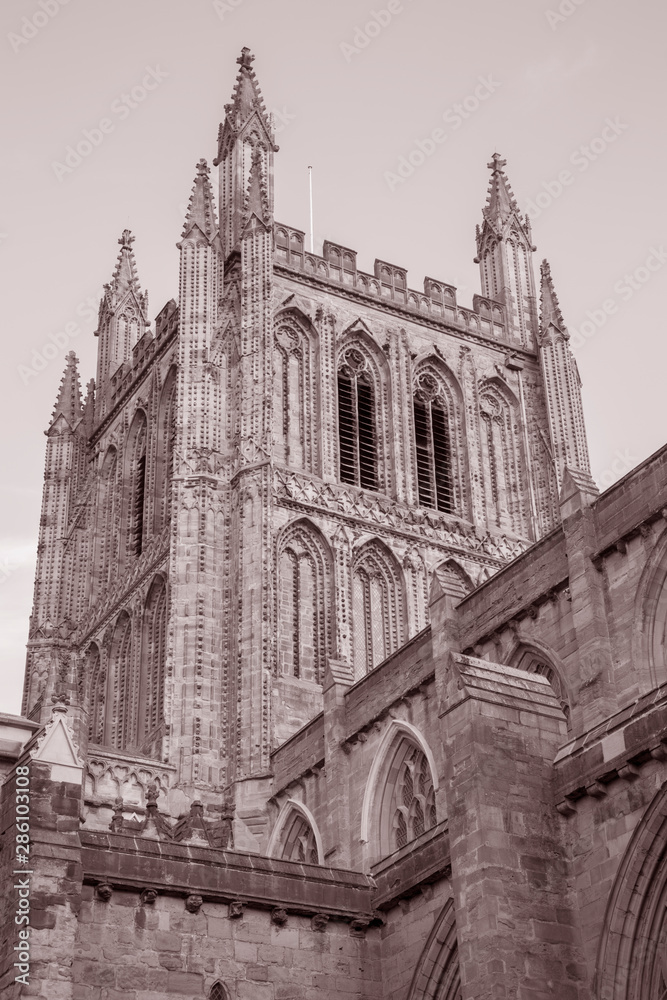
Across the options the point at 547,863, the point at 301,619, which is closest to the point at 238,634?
the point at 301,619

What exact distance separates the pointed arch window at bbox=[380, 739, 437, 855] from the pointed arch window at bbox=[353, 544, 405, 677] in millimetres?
10786

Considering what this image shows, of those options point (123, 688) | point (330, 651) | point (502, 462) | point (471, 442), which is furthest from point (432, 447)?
point (123, 688)

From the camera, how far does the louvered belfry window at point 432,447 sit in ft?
159

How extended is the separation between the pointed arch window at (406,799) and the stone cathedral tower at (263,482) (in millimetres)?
3637

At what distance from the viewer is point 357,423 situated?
4831cm

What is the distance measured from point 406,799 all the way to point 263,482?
13483 mm

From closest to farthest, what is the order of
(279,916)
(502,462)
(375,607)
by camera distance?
(279,916), (375,607), (502,462)

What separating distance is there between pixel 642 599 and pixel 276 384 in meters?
22.5

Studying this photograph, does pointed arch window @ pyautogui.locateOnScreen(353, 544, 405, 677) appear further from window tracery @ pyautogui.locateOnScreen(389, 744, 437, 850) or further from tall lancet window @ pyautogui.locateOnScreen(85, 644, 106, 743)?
window tracery @ pyautogui.locateOnScreen(389, 744, 437, 850)

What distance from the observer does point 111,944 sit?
19.3 metres

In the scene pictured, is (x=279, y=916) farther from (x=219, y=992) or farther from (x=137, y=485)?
(x=137, y=485)

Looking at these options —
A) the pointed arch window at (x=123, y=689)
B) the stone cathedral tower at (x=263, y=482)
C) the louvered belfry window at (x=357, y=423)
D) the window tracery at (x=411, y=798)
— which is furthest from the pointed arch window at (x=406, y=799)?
the louvered belfry window at (x=357, y=423)

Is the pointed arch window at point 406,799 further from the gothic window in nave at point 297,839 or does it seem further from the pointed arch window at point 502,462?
the pointed arch window at point 502,462

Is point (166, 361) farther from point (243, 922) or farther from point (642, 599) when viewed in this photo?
point (243, 922)
